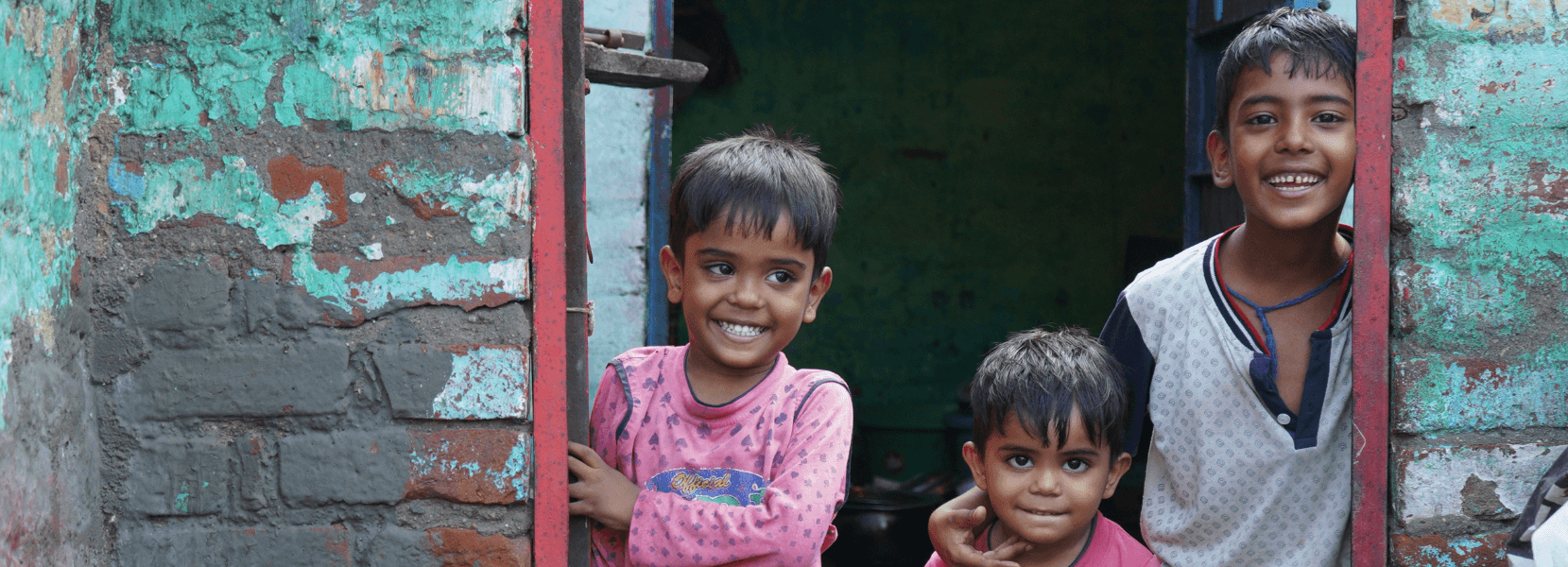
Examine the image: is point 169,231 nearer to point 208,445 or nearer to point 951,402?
point 208,445

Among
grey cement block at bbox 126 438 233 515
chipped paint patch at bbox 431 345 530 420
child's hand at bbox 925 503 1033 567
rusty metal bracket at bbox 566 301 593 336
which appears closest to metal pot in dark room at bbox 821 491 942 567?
child's hand at bbox 925 503 1033 567

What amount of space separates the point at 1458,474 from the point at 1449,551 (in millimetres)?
119

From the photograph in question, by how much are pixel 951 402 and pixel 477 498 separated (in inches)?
144

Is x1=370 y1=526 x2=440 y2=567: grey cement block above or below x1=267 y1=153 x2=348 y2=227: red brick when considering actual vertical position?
below

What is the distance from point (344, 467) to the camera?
61.0 inches

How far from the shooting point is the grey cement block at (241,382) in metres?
1.53

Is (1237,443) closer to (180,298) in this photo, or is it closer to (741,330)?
(741,330)

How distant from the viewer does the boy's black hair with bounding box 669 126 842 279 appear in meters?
1.68

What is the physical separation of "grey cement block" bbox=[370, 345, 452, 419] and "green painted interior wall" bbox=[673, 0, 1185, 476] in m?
3.43

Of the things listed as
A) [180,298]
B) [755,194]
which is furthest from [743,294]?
[180,298]

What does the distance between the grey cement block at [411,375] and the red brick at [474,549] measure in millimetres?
182

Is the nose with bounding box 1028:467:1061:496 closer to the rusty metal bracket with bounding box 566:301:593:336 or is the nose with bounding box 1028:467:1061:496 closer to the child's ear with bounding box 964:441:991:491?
the child's ear with bounding box 964:441:991:491

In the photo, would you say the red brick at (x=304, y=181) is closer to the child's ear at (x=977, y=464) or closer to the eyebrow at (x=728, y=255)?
the eyebrow at (x=728, y=255)

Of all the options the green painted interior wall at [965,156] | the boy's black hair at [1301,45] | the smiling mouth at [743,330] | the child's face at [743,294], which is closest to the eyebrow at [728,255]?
the child's face at [743,294]
